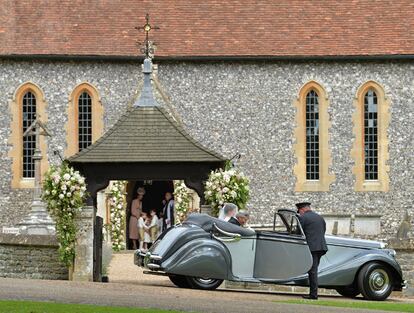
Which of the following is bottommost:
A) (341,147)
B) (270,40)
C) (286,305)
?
(286,305)

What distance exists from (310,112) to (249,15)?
12.6ft

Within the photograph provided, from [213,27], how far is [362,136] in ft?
19.4

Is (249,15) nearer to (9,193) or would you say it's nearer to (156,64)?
(156,64)

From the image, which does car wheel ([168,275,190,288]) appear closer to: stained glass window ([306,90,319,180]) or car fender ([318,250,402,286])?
car fender ([318,250,402,286])

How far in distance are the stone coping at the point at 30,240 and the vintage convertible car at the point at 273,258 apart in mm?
4018

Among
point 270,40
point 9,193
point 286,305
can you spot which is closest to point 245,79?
point 270,40

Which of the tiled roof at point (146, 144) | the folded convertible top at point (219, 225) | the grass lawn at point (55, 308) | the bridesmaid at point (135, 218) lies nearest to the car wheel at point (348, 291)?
the folded convertible top at point (219, 225)

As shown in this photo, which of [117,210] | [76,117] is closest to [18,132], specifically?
[76,117]

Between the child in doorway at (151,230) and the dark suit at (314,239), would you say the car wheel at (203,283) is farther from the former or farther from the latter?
the child in doorway at (151,230)

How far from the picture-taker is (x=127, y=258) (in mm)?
40375

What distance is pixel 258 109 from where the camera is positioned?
4675 cm

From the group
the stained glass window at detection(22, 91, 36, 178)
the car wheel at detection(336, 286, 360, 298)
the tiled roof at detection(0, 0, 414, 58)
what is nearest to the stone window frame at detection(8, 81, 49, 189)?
the stained glass window at detection(22, 91, 36, 178)

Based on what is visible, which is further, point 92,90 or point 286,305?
point 92,90

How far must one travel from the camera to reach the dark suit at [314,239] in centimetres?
2678
